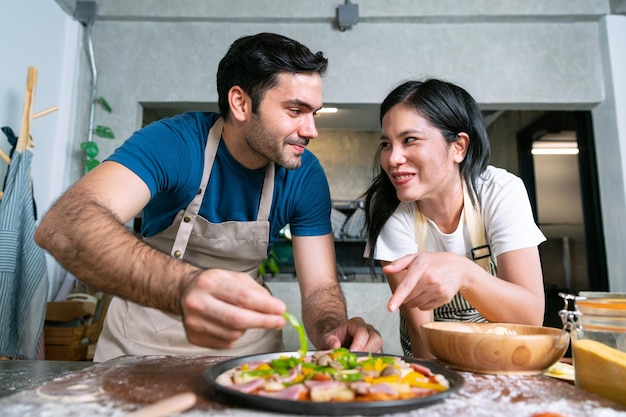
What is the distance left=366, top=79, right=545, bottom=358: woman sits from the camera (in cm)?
127

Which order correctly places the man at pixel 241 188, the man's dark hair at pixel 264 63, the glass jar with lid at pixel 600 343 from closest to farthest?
the glass jar with lid at pixel 600 343 → the man at pixel 241 188 → the man's dark hair at pixel 264 63

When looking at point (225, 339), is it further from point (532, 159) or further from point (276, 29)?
point (532, 159)

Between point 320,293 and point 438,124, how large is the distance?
64 centimetres

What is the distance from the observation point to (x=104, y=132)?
2830 millimetres

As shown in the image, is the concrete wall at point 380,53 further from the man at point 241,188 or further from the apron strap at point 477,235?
the apron strap at point 477,235

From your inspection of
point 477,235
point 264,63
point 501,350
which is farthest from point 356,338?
point 264,63

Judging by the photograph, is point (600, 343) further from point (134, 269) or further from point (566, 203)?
point (566, 203)

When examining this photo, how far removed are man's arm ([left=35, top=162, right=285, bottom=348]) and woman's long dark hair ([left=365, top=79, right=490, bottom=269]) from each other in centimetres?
73

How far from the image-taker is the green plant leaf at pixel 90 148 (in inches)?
108

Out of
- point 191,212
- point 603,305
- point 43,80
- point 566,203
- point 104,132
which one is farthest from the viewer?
point 566,203

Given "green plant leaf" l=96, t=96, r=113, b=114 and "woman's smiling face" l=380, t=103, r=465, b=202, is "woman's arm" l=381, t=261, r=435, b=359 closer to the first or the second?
"woman's smiling face" l=380, t=103, r=465, b=202

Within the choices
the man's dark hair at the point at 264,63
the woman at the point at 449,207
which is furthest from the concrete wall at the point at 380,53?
the woman at the point at 449,207

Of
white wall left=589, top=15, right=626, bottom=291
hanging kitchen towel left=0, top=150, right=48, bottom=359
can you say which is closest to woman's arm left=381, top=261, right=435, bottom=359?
hanging kitchen towel left=0, top=150, right=48, bottom=359

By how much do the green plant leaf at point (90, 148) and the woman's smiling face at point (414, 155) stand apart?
2018 mm
